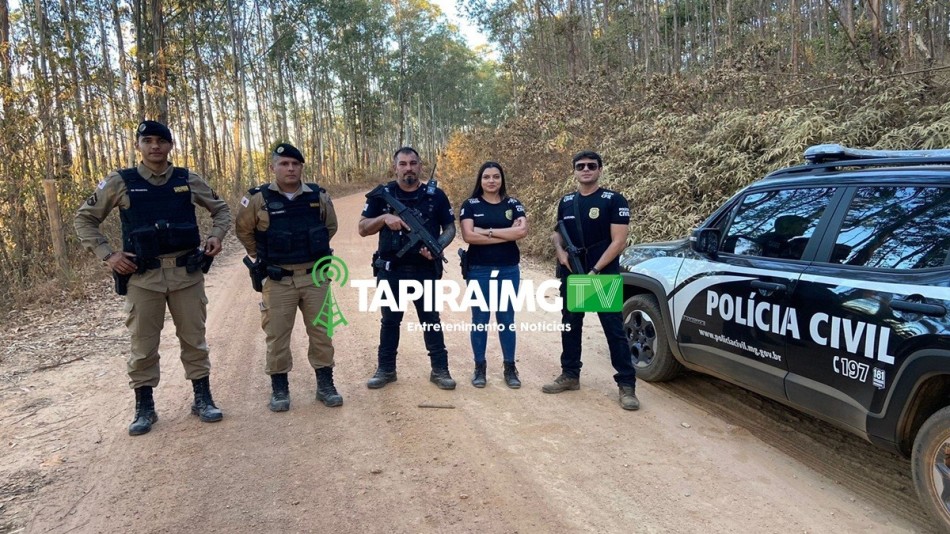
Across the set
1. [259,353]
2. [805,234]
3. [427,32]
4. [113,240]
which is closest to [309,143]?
[427,32]

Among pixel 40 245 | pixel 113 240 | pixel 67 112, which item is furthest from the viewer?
pixel 113 240

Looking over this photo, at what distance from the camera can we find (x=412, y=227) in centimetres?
418

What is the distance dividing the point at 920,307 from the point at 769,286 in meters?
0.83

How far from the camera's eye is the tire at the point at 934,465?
2.34 m

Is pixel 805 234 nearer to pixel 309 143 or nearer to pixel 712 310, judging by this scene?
pixel 712 310

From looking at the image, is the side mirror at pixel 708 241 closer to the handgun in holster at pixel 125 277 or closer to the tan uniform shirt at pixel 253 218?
the tan uniform shirt at pixel 253 218

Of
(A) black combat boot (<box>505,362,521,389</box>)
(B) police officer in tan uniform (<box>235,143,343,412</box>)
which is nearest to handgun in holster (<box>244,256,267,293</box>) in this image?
(B) police officer in tan uniform (<box>235,143,343,412</box>)

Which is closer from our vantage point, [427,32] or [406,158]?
[406,158]

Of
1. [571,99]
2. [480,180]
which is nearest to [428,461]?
[480,180]

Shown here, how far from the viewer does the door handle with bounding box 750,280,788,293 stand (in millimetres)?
3088

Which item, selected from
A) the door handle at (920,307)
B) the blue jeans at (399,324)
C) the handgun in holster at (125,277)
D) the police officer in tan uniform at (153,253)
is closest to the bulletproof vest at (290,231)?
the police officer in tan uniform at (153,253)

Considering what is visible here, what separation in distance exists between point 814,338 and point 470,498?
2.02 meters

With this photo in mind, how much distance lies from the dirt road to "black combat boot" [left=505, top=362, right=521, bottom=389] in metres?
0.08

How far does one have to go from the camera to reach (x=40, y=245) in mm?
8188
